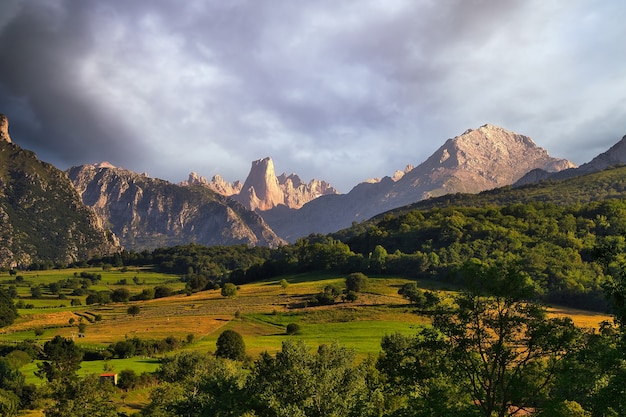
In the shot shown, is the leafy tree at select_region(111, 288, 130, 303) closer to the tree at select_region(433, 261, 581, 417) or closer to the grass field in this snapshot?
the grass field

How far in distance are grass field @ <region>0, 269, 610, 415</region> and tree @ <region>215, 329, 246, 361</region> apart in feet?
7.36

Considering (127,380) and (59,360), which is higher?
(59,360)

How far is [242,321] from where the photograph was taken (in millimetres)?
110750

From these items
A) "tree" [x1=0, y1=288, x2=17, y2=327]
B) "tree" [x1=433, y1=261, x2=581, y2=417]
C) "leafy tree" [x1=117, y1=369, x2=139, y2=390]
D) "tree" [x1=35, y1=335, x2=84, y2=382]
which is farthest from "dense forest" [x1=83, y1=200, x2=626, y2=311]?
"tree" [x1=433, y1=261, x2=581, y2=417]

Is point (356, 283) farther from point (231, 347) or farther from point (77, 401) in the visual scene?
point (77, 401)

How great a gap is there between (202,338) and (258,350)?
771 inches

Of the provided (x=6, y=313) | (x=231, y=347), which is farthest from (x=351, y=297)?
(x=6, y=313)

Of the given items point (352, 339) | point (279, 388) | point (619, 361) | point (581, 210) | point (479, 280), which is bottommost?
point (352, 339)

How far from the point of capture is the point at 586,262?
14312cm

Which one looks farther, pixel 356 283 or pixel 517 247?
pixel 517 247

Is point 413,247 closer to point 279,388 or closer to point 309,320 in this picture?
point 309,320

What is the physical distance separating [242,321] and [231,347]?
32990 mm

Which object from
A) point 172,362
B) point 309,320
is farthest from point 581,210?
point 172,362

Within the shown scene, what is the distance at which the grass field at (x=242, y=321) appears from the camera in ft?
291
